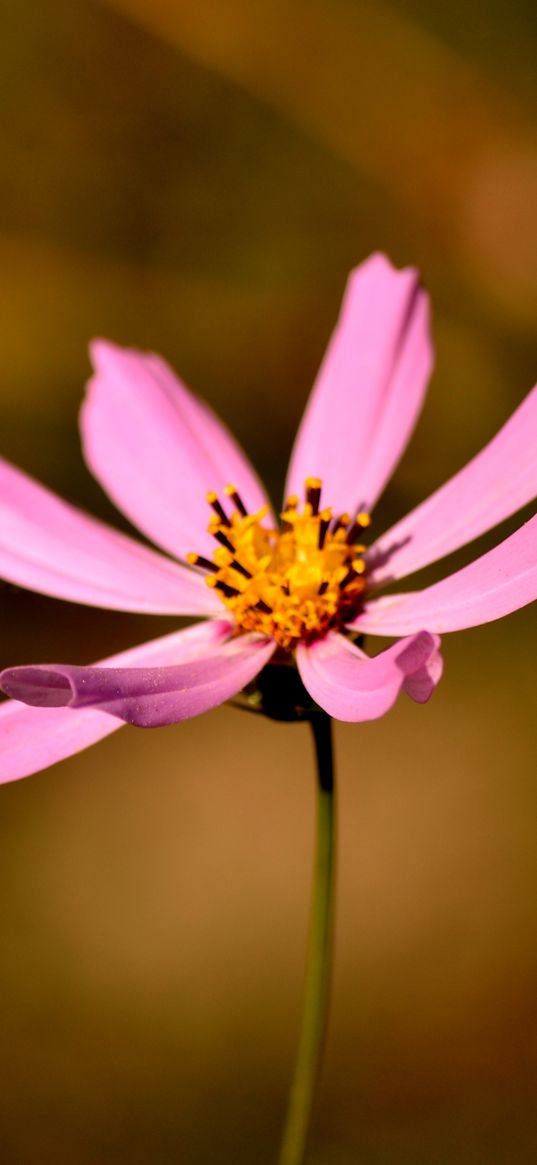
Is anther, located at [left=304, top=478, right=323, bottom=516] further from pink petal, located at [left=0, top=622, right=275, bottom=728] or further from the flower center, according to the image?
pink petal, located at [left=0, top=622, right=275, bottom=728]

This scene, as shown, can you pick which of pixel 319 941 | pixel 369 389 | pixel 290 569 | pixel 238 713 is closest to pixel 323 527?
pixel 290 569

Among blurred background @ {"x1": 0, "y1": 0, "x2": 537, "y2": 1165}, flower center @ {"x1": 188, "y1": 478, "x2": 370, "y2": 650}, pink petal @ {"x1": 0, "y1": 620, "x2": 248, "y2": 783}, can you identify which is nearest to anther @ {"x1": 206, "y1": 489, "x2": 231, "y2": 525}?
flower center @ {"x1": 188, "y1": 478, "x2": 370, "y2": 650}

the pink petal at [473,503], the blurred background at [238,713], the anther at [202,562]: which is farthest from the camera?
the blurred background at [238,713]

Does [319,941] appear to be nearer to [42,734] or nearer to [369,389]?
[42,734]

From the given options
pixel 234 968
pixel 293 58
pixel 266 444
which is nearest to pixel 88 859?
pixel 234 968

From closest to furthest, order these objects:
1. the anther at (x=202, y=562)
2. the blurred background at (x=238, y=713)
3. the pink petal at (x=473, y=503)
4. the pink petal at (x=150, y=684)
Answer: the pink petal at (x=150, y=684) < the pink petal at (x=473, y=503) < the anther at (x=202, y=562) < the blurred background at (x=238, y=713)

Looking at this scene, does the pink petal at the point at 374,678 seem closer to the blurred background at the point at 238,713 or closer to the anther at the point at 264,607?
the anther at the point at 264,607

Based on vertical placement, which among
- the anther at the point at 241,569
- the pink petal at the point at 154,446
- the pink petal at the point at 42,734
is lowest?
the pink petal at the point at 42,734

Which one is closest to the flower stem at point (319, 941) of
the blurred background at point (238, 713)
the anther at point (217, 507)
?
the anther at point (217, 507)
